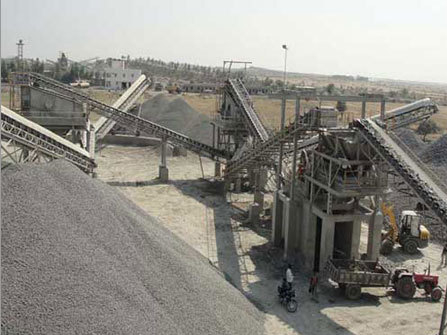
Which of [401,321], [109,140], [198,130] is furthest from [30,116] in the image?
[401,321]

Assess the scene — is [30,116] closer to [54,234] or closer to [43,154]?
[43,154]

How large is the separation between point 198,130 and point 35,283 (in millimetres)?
36628

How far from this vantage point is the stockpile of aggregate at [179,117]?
155 ft

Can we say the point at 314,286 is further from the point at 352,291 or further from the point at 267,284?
the point at 267,284

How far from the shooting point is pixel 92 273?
40.7 feet

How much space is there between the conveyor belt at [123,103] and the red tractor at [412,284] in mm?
26712

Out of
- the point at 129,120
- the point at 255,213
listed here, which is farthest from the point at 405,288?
the point at 129,120

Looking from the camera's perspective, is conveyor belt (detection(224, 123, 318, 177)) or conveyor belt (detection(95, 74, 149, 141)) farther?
conveyor belt (detection(95, 74, 149, 141))

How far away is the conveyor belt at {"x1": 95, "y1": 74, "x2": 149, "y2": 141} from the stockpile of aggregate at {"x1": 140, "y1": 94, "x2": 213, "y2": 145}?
259 inches

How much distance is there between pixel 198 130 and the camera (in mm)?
47656

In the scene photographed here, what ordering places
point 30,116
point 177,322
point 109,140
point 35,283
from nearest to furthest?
point 35,283 < point 177,322 < point 30,116 < point 109,140

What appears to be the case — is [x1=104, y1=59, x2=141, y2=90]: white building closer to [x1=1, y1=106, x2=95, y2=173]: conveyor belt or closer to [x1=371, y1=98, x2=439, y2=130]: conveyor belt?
[x1=1, y1=106, x2=95, y2=173]: conveyor belt

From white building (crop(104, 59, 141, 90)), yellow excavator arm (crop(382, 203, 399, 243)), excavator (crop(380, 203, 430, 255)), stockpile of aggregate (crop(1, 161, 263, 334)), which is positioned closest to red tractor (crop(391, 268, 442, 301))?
excavator (crop(380, 203, 430, 255))

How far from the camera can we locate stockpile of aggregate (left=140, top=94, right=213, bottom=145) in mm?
47281
